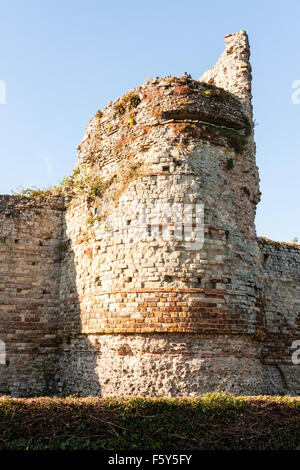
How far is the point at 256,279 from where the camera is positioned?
Result: 10.2 m

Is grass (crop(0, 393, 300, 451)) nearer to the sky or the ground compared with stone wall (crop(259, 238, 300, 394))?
nearer to the ground

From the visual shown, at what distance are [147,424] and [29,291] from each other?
5809 mm

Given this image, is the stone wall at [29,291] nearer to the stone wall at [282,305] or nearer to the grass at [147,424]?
the grass at [147,424]

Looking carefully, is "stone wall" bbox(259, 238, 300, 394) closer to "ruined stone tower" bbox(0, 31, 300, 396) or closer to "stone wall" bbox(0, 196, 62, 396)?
"ruined stone tower" bbox(0, 31, 300, 396)

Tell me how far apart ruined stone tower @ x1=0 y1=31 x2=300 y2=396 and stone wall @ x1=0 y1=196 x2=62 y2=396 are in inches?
1.1

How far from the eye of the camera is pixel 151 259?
9406 mm

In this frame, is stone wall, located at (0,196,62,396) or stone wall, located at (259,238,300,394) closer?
stone wall, located at (0,196,62,396)

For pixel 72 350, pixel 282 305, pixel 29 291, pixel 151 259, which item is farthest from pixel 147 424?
pixel 282 305

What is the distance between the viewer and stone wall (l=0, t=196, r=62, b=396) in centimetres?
1103

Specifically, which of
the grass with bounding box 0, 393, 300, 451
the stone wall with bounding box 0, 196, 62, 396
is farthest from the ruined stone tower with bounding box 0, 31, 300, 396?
the grass with bounding box 0, 393, 300, 451

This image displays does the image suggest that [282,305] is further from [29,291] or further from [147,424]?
[147,424]

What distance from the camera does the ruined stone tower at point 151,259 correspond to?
906cm

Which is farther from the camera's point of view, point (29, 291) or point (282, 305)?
point (282, 305)

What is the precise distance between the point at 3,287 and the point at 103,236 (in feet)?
10.1
